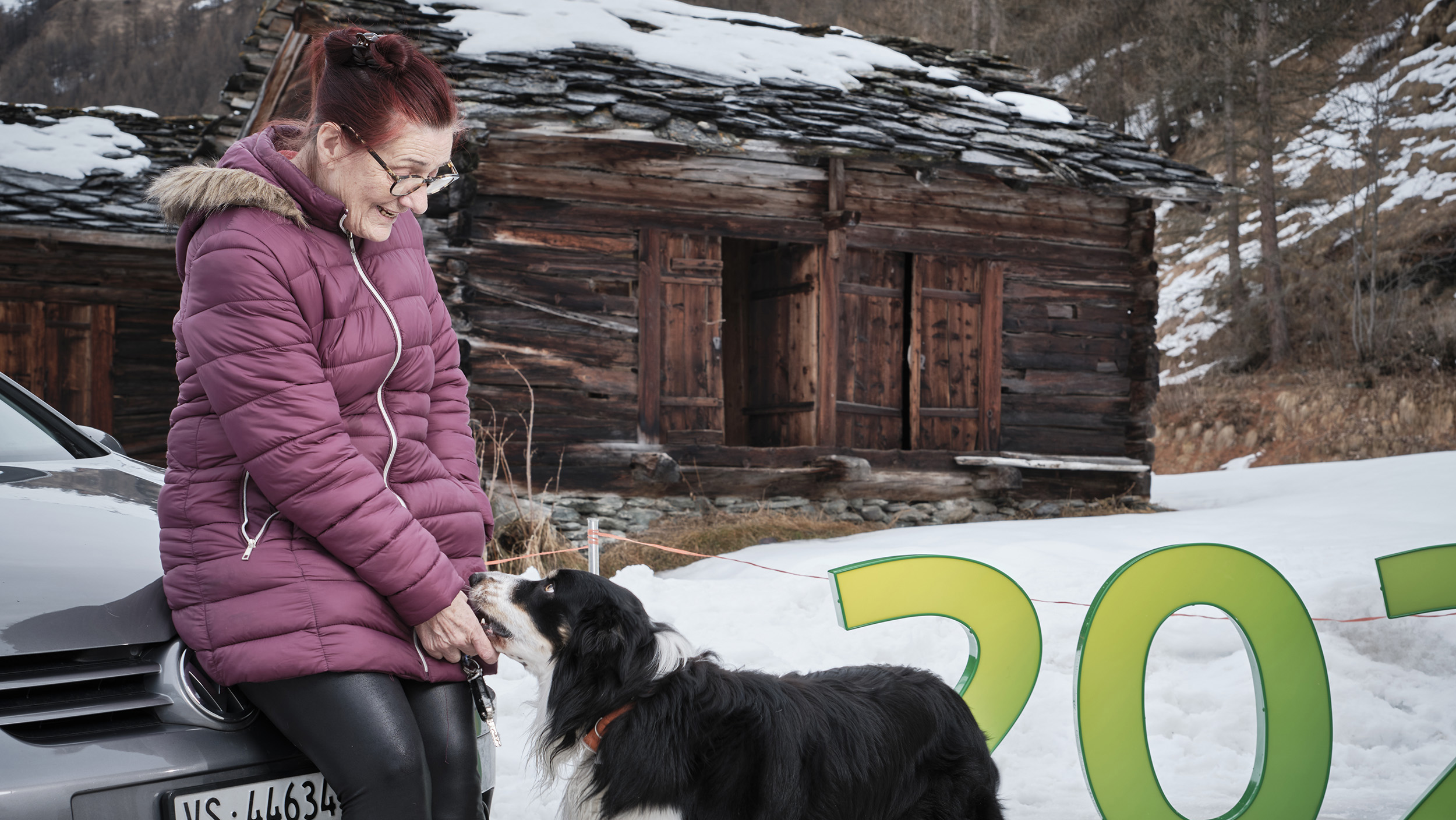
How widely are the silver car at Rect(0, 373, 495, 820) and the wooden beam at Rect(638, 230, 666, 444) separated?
21.2 ft

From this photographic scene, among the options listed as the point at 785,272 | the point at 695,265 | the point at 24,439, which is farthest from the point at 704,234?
the point at 24,439

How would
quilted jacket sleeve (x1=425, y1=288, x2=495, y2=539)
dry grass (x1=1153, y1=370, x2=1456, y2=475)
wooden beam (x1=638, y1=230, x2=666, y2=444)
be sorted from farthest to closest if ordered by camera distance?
dry grass (x1=1153, y1=370, x2=1456, y2=475)
wooden beam (x1=638, y1=230, x2=666, y2=444)
quilted jacket sleeve (x1=425, y1=288, x2=495, y2=539)

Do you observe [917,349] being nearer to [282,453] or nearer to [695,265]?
[695,265]

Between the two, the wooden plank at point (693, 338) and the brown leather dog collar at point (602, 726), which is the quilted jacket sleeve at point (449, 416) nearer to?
the brown leather dog collar at point (602, 726)

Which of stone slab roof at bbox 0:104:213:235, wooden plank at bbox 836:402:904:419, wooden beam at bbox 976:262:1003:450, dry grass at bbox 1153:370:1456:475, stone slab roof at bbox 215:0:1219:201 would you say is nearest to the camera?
stone slab roof at bbox 215:0:1219:201

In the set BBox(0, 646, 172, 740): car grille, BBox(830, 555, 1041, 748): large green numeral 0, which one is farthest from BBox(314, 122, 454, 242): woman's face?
BBox(830, 555, 1041, 748): large green numeral 0

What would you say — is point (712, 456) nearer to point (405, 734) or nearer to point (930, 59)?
point (930, 59)

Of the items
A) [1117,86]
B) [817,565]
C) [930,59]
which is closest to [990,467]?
[817,565]

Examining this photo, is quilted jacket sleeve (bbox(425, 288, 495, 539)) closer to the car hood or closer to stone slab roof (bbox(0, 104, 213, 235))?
the car hood

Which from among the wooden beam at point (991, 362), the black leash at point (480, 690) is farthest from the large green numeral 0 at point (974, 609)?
the wooden beam at point (991, 362)

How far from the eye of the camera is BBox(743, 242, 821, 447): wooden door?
9.13 metres

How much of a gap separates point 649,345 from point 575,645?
647 cm

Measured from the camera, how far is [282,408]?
1473mm

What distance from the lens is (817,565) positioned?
6.12 metres
